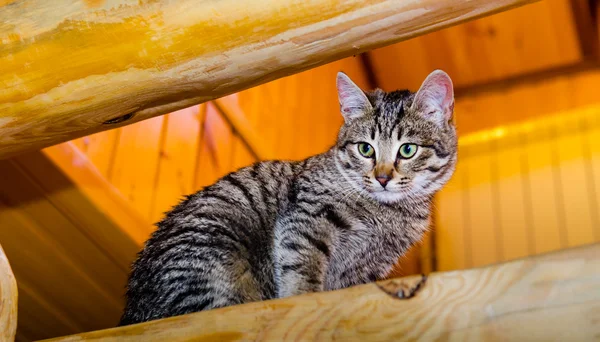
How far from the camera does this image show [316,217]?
1.66 metres

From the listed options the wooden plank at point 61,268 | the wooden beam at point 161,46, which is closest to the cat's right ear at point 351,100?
the wooden beam at point 161,46

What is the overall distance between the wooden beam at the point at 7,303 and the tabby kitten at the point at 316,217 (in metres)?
0.36

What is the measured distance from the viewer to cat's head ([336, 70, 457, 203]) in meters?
1.74

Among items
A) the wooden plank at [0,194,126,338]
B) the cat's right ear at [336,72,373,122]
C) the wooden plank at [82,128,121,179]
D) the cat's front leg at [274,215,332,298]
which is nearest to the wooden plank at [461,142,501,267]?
the cat's right ear at [336,72,373,122]

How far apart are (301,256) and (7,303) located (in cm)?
69

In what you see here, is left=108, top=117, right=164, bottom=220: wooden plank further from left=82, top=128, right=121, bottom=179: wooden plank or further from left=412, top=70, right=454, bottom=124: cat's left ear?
left=412, top=70, right=454, bottom=124: cat's left ear

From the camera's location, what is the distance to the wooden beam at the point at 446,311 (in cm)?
80

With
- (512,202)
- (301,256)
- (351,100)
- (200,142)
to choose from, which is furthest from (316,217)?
(512,202)

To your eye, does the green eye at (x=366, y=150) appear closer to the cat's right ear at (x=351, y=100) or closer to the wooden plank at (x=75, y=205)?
the cat's right ear at (x=351, y=100)

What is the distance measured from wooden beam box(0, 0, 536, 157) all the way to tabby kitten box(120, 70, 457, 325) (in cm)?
49

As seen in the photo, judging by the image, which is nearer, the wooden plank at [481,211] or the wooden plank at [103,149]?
the wooden plank at [103,149]

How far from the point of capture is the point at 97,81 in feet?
3.69

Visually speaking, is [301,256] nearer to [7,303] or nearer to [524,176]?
[7,303]

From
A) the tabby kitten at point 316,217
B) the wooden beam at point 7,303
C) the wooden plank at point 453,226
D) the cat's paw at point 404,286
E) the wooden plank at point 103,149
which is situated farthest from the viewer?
the wooden plank at point 453,226
